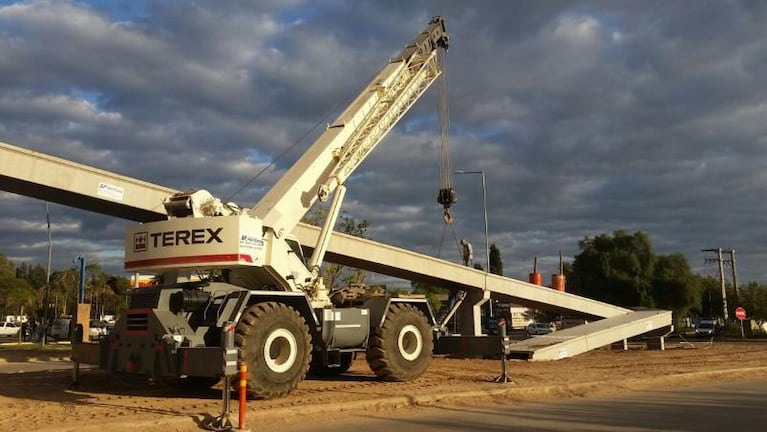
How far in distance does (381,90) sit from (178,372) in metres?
10.6

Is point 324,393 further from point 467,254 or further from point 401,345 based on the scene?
point 467,254

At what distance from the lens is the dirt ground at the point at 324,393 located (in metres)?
9.98

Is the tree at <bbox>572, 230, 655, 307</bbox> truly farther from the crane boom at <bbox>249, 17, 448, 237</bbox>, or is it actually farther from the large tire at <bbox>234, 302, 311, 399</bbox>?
the large tire at <bbox>234, 302, 311, 399</bbox>

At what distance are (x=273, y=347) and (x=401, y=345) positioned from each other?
365 cm

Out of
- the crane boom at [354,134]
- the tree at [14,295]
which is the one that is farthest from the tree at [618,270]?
the tree at [14,295]

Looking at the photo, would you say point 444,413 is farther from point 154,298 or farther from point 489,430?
point 154,298

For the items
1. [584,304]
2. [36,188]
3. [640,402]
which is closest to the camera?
[640,402]

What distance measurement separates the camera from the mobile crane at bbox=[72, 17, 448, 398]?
11.9 metres

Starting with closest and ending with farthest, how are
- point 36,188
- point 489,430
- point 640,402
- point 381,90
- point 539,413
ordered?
point 489,430 < point 539,413 < point 640,402 < point 381,90 < point 36,188

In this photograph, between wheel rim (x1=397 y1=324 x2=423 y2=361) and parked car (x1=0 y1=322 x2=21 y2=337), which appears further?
parked car (x1=0 y1=322 x2=21 y2=337)

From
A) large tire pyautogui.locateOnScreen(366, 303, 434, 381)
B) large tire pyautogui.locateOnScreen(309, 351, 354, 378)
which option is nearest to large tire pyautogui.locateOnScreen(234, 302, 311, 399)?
large tire pyautogui.locateOnScreen(366, 303, 434, 381)

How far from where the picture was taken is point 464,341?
656 inches

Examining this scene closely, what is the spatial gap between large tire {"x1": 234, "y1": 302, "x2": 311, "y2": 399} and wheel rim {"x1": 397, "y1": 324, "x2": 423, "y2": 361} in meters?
2.92

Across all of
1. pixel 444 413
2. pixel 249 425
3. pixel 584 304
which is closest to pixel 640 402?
pixel 444 413
